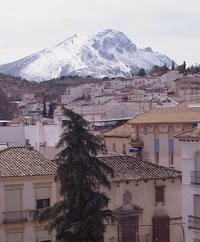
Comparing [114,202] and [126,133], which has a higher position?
[126,133]

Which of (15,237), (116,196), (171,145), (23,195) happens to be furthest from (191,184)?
(171,145)

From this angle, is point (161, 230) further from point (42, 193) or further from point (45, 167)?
point (45, 167)

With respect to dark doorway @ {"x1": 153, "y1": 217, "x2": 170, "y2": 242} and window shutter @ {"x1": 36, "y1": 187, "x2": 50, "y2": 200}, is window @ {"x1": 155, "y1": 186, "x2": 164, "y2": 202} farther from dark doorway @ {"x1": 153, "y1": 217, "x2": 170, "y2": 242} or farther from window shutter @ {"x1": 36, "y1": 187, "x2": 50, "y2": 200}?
window shutter @ {"x1": 36, "y1": 187, "x2": 50, "y2": 200}

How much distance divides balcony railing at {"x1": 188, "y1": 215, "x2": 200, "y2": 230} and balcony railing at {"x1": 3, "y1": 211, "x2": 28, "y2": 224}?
650cm

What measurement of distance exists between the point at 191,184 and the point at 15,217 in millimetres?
7112

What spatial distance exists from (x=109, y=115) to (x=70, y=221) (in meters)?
39.6

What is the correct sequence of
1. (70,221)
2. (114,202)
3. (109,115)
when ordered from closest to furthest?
1. (70,221)
2. (114,202)
3. (109,115)

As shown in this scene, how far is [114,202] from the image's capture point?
28.5m

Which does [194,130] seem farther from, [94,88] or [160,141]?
[94,88]

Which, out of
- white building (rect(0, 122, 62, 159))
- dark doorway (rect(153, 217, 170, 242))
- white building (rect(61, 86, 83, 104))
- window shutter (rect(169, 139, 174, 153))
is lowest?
dark doorway (rect(153, 217, 170, 242))

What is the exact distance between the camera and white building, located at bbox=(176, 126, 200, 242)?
989 inches

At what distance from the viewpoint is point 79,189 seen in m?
20.9

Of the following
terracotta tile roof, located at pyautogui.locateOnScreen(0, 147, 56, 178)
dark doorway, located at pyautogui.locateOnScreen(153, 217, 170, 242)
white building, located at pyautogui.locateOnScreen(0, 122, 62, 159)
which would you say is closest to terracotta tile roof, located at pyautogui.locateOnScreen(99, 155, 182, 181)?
dark doorway, located at pyautogui.locateOnScreen(153, 217, 170, 242)

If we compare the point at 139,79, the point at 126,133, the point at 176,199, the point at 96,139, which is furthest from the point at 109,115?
the point at 139,79
